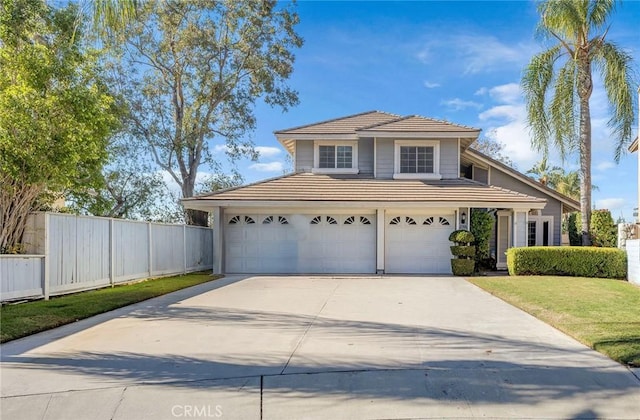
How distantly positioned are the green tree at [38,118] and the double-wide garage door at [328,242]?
266 inches

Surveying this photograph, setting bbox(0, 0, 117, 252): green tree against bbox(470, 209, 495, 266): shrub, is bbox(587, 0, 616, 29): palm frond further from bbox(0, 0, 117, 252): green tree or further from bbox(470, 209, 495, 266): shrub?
bbox(0, 0, 117, 252): green tree

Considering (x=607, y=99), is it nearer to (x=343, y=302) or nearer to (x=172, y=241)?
(x=343, y=302)

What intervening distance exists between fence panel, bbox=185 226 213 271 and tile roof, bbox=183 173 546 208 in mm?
1874

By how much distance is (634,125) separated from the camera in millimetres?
16562

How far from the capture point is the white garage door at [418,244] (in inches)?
650

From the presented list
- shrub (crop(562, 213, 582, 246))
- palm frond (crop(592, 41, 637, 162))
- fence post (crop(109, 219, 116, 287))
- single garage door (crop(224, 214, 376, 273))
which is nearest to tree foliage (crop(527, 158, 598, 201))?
shrub (crop(562, 213, 582, 246))

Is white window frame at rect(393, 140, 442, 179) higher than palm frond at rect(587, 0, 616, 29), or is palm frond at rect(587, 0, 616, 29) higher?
palm frond at rect(587, 0, 616, 29)

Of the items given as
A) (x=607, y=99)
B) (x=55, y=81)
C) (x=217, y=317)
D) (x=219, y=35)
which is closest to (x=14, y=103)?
(x=55, y=81)

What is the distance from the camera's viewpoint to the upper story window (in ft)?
61.4

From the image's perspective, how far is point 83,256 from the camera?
1101cm

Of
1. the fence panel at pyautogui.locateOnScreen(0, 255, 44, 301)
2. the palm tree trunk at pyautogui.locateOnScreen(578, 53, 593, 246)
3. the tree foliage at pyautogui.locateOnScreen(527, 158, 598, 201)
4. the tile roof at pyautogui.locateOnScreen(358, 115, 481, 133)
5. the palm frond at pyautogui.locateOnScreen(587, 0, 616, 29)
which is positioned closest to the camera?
the fence panel at pyautogui.locateOnScreen(0, 255, 44, 301)

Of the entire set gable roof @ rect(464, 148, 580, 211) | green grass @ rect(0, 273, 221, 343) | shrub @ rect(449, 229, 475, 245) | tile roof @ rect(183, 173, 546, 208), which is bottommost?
green grass @ rect(0, 273, 221, 343)

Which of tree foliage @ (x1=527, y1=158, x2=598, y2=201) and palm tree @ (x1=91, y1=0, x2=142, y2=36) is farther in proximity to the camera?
tree foliage @ (x1=527, y1=158, x2=598, y2=201)

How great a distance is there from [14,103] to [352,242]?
35.9 ft
